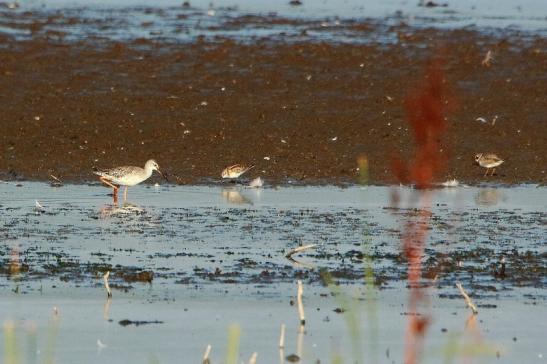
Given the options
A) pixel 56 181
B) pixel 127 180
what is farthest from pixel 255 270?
pixel 56 181

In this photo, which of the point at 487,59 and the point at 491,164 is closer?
the point at 491,164

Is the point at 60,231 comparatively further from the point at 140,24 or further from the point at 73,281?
the point at 140,24

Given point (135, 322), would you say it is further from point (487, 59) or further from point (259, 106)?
point (487, 59)

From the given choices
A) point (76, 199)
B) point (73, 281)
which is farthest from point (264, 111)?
point (73, 281)

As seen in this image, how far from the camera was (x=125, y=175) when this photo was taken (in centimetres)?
1595

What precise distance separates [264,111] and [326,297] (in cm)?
1089

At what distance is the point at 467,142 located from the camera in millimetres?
19125

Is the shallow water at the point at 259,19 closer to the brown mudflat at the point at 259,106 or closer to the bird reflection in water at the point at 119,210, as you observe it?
the brown mudflat at the point at 259,106

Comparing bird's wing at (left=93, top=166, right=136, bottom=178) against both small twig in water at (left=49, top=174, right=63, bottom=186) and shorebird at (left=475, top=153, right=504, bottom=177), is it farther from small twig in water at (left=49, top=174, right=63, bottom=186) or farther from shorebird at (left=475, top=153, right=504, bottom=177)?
shorebird at (left=475, top=153, right=504, bottom=177)

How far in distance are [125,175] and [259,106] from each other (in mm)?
5150

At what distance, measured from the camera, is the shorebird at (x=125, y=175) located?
1592cm

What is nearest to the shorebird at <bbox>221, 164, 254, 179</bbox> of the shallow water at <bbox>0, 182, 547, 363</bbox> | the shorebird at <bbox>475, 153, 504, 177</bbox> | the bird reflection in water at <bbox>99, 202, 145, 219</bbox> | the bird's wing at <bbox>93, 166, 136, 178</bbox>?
the shallow water at <bbox>0, 182, 547, 363</bbox>

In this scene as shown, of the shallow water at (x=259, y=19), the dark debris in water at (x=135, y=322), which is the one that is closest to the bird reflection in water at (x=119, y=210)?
the dark debris in water at (x=135, y=322)

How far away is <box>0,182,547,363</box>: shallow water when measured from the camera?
8344 millimetres
